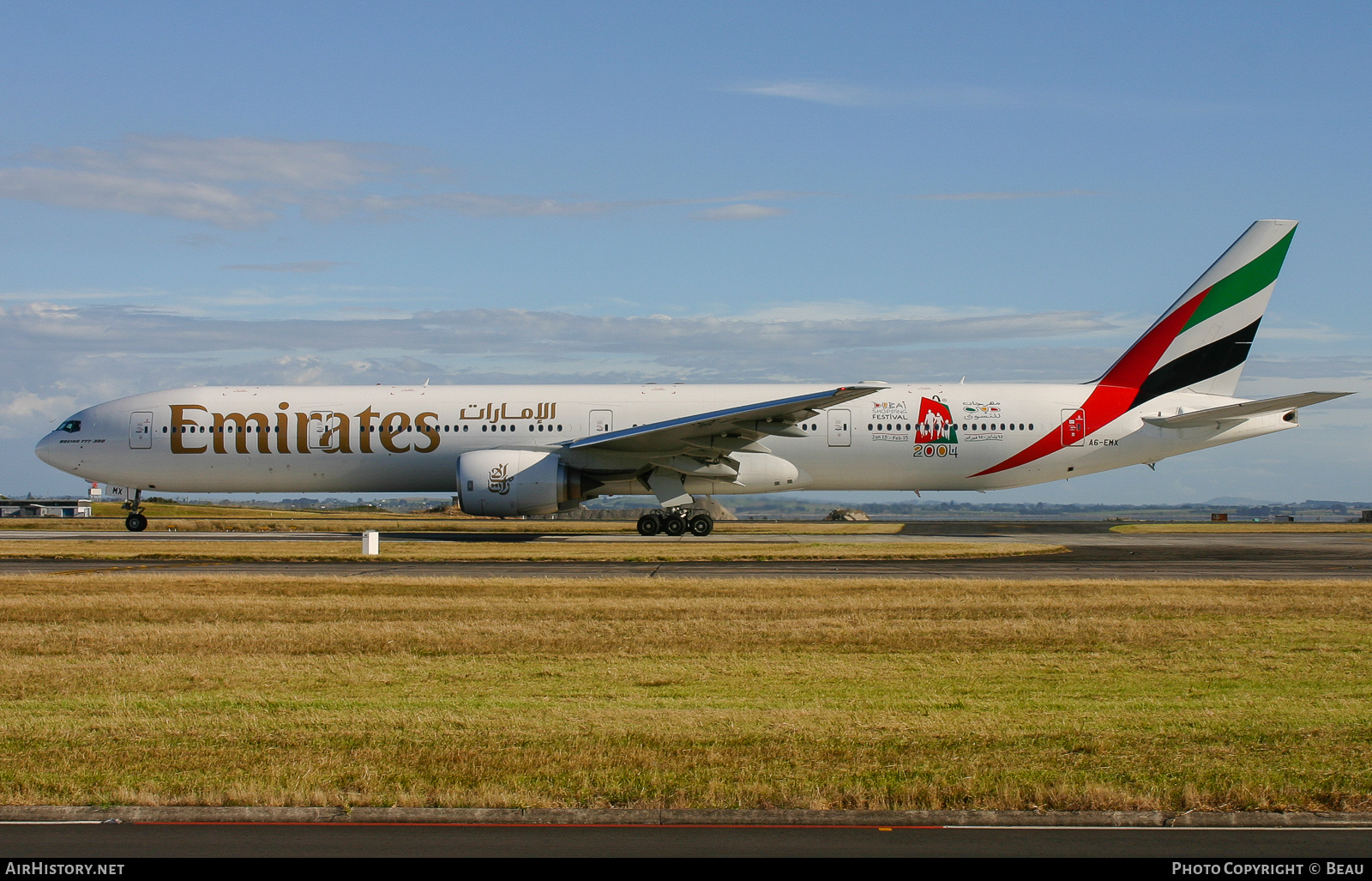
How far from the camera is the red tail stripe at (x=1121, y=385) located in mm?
31953

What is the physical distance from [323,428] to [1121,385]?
23138 millimetres

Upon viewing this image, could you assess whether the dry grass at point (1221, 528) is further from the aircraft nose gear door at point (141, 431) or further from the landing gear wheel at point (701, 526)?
the aircraft nose gear door at point (141, 431)

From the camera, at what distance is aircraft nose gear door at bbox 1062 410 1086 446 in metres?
31.9

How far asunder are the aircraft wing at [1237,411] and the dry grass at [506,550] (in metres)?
6.15

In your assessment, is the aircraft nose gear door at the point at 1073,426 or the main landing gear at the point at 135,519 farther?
the main landing gear at the point at 135,519

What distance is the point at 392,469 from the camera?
3178 centimetres

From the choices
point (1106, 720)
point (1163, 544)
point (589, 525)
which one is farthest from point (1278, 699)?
point (589, 525)

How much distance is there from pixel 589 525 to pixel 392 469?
885 cm

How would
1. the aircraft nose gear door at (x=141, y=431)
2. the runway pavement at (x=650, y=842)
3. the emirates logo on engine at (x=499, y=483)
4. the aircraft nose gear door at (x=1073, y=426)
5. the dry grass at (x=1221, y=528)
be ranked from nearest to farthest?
the runway pavement at (x=650, y=842)
the emirates logo on engine at (x=499, y=483)
the aircraft nose gear door at (x=1073, y=426)
the aircraft nose gear door at (x=141, y=431)
the dry grass at (x=1221, y=528)

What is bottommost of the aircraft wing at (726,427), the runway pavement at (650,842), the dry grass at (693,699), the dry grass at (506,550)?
the runway pavement at (650,842)

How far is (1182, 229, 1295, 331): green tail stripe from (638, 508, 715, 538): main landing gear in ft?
50.0

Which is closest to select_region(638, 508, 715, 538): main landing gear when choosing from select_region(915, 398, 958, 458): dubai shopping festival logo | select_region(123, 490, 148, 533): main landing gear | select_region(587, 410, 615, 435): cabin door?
select_region(587, 410, 615, 435): cabin door

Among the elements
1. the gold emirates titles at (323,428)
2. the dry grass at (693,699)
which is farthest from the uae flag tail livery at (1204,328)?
the dry grass at (693,699)
